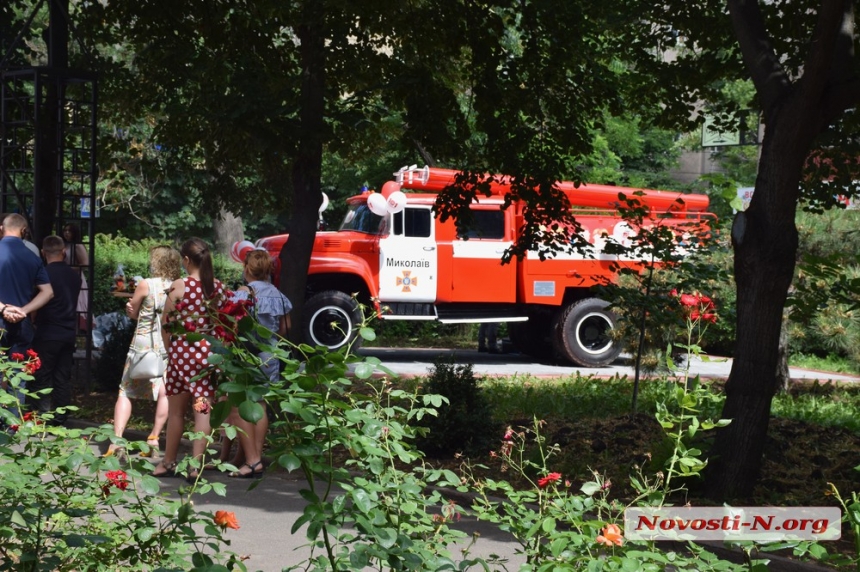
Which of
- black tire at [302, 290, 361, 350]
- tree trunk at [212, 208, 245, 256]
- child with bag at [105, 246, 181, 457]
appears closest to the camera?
child with bag at [105, 246, 181, 457]

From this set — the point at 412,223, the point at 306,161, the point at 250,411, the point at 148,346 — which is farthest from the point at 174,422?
the point at 412,223

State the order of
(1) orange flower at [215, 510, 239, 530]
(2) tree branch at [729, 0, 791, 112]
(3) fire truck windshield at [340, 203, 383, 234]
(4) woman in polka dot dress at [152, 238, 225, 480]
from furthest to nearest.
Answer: (3) fire truck windshield at [340, 203, 383, 234] → (4) woman in polka dot dress at [152, 238, 225, 480] → (2) tree branch at [729, 0, 791, 112] → (1) orange flower at [215, 510, 239, 530]

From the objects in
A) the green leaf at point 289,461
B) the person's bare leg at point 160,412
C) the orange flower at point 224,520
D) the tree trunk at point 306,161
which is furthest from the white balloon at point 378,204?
the green leaf at point 289,461

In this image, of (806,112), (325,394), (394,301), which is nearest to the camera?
(325,394)

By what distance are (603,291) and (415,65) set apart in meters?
3.54

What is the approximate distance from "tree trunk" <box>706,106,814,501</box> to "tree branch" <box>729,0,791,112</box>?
0.20 m

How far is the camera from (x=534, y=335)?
19781 mm

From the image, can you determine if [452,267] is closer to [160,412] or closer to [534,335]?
[534,335]

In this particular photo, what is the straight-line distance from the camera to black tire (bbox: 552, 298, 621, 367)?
18.3 meters

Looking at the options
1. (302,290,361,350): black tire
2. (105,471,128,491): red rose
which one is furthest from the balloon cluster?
(105,471,128,491): red rose

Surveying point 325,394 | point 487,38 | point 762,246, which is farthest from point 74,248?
point 325,394

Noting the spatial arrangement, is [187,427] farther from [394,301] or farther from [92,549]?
[394,301]

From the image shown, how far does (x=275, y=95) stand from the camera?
11164 millimetres

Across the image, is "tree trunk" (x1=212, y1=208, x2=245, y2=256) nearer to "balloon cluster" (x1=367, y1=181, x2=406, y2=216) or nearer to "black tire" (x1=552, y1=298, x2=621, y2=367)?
"balloon cluster" (x1=367, y1=181, x2=406, y2=216)
